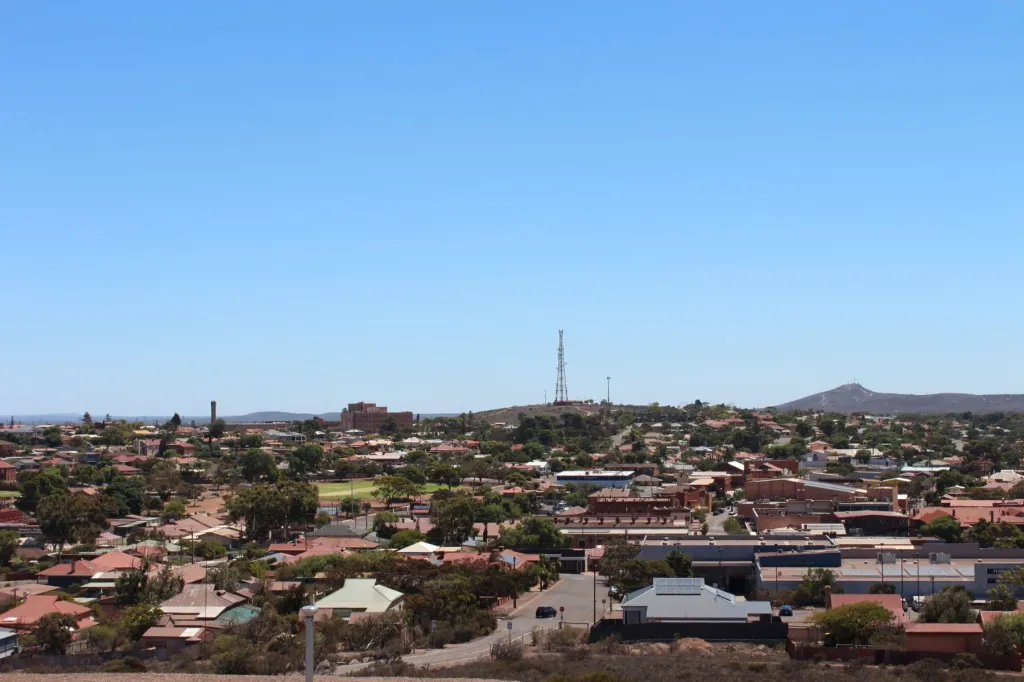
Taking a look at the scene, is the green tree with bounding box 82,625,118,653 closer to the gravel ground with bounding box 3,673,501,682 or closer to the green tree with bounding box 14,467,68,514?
the gravel ground with bounding box 3,673,501,682

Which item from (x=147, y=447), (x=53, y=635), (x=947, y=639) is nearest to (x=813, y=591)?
(x=947, y=639)

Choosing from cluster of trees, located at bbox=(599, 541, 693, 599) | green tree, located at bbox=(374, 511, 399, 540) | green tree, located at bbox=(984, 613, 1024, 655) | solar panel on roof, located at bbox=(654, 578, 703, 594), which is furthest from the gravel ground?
green tree, located at bbox=(374, 511, 399, 540)

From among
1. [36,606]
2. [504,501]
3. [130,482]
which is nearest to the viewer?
[36,606]

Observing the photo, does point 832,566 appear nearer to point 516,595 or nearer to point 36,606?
point 516,595

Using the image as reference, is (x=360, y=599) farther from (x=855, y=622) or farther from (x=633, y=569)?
(x=855, y=622)

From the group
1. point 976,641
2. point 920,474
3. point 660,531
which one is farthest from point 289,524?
point 920,474

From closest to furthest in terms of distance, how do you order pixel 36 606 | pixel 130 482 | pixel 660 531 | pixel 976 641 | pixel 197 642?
pixel 976 641 → pixel 197 642 → pixel 36 606 → pixel 660 531 → pixel 130 482

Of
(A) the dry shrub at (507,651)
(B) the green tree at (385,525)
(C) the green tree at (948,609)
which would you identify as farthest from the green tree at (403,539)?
(C) the green tree at (948,609)
